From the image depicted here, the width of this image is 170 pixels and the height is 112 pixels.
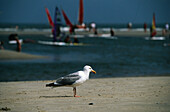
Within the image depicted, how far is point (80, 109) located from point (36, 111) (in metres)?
0.87

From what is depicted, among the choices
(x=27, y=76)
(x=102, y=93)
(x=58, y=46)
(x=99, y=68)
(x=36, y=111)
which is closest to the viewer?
(x=36, y=111)

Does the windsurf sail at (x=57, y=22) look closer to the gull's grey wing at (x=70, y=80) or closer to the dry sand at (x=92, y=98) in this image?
the dry sand at (x=92, y=98)

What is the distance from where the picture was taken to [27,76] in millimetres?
16125

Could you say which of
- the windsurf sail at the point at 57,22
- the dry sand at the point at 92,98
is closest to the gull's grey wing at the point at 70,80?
the dry sand at the point at 92,98

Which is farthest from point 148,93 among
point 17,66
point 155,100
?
point 17,66

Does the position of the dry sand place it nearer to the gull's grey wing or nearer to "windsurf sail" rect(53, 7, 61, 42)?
the gull's grey wing

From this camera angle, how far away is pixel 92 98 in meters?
8.75

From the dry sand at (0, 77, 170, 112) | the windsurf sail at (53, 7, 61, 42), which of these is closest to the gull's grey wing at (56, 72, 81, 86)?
the dry sand at (0, 77, 170, 112)

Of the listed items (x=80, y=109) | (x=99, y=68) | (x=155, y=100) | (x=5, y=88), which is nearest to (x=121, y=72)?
(x=99, y=68)

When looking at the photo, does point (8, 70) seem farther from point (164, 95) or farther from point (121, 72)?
point (164, 95)

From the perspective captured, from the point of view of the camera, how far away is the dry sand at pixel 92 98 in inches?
295

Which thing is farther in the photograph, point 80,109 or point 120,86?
point 120,86

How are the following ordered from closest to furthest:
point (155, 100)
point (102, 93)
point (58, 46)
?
point (155, 100)
point (102, 93)
point (58, 46)

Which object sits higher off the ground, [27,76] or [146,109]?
[146,109]
